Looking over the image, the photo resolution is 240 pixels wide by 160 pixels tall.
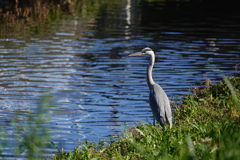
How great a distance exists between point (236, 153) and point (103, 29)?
780 inches

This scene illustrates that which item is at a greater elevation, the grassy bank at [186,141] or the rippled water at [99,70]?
the grassy bank at [186,141]

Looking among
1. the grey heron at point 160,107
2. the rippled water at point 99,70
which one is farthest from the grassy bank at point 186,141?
the rippled water at point 99,70

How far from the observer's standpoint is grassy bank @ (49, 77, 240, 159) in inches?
190

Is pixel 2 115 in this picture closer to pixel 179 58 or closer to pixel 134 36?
pixel 179 58

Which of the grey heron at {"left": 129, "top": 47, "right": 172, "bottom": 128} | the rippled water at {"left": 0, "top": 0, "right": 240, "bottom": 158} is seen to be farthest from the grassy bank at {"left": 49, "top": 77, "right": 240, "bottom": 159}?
the rippled water at {"left": 0, "top": 0, "right": 240, "bottom": 158}

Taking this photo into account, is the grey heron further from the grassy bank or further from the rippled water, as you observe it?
the rippled water

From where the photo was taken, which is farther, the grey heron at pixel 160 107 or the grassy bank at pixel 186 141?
the grey heron at pixel 160 107

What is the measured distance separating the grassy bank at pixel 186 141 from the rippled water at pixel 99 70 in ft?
3.39

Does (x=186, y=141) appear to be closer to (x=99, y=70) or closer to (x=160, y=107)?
(x=160, y=107)

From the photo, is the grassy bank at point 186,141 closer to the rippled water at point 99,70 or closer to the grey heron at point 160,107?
the grey heron at point 160,107

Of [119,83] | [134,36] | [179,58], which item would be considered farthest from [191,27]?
[119,83]

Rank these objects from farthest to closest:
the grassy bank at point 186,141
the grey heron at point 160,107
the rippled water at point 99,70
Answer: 1. the rippled water at point 99,70
2. the grey heron at point 160,107
3. the grassy bank at point 186,141

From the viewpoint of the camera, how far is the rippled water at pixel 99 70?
9.86 metres

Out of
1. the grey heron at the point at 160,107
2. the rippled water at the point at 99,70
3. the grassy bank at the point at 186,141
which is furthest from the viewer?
the rippled water at the point at 99,70
